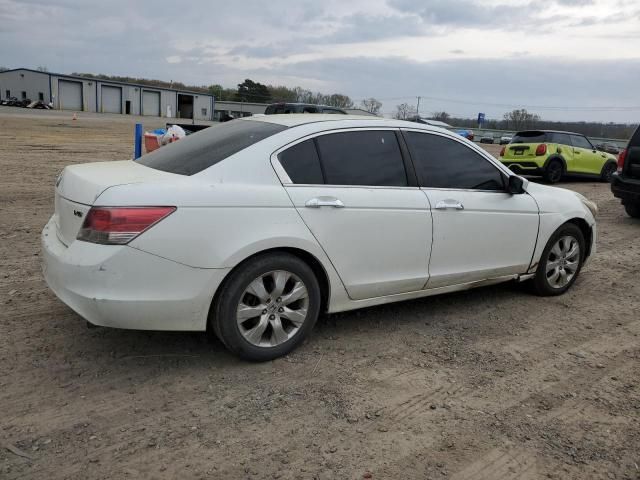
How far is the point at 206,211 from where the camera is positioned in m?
3.26

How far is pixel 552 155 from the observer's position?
14367 mm

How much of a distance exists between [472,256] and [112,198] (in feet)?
9.16

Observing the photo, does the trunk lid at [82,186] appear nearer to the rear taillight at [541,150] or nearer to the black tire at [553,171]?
the rear taillight at [541,150]

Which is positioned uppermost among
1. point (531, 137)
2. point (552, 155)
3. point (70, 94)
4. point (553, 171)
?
point (70, 94)

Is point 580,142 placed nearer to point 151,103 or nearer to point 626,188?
point 626,188

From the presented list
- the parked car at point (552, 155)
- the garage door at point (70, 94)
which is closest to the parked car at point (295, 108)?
the parked car at point (552, 155)

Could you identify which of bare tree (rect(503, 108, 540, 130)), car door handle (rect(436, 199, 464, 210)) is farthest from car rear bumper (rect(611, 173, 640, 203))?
bare tree (rect(503, 108, 540, 130))

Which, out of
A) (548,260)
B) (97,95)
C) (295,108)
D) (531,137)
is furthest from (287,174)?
(97,95)

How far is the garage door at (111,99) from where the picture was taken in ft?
251

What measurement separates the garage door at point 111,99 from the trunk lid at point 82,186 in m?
80.0

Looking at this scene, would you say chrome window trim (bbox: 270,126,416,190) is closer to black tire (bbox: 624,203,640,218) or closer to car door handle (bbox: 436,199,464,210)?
car door handle (bbox: 436,199,464,210)

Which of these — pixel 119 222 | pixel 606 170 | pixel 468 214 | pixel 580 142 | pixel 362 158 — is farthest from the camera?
pixel 606 170

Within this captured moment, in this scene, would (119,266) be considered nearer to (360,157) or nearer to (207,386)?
(207,386)

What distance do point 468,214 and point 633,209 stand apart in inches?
279
